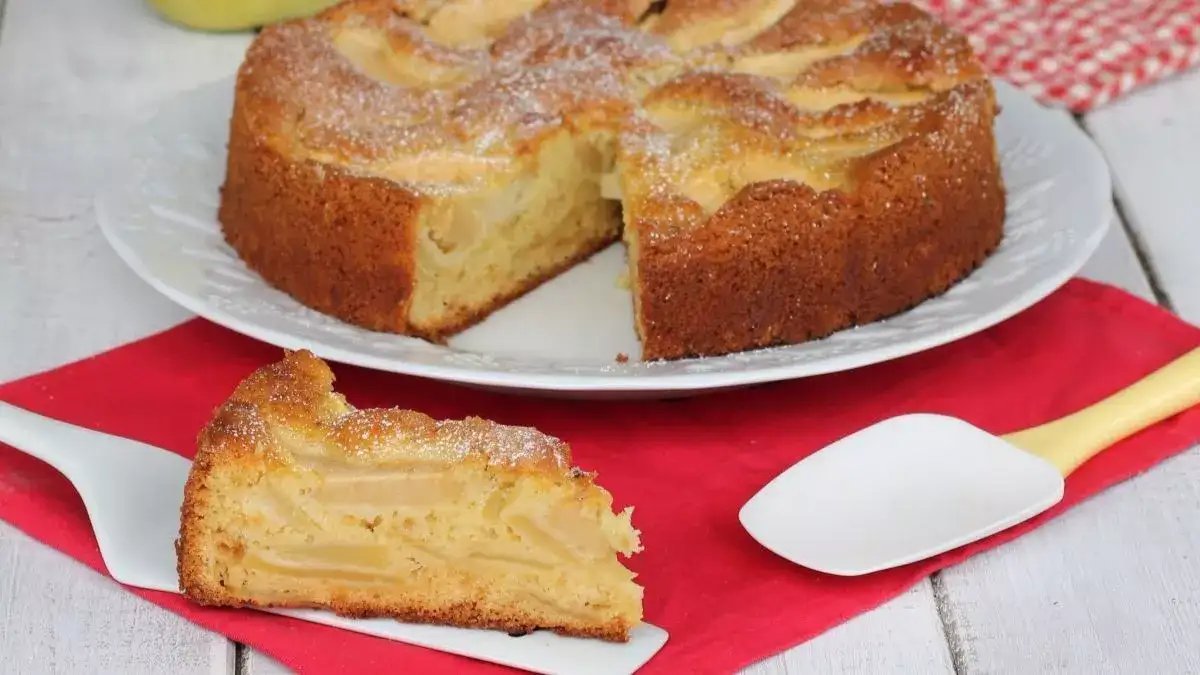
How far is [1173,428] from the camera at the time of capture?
9.09 ft

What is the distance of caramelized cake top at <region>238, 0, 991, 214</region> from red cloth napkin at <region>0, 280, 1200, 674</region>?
0.38 meters

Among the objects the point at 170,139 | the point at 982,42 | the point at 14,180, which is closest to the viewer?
the point at 170,139

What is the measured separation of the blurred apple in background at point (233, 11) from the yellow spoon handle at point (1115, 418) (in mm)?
2334

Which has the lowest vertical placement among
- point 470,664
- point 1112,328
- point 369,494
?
A: point 1112,328

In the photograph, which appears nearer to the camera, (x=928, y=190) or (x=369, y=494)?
(x=369, y=494)

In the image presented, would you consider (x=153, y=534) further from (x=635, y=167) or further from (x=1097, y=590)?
(x=1097, y=590)

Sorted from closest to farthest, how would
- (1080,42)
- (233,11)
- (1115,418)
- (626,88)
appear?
1. (1115,418)
2. (626,88)
3. (1080,42)
4. (233,11)

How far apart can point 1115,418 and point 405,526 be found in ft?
4.05

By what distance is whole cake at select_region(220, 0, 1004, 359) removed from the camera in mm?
2908

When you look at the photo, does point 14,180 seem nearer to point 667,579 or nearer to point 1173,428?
point 667,579

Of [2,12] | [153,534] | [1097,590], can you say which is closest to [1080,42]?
[1097,590]

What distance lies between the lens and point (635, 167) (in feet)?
9.78

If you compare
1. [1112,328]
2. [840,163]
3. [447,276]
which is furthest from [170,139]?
[1112,328]

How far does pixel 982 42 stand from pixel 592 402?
1830 millimetres
